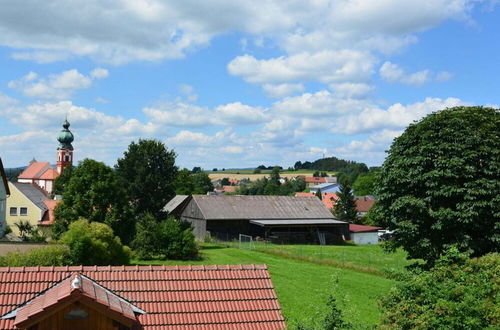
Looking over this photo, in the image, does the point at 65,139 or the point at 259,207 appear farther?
the point at 65,139

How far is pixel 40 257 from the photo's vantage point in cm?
2088

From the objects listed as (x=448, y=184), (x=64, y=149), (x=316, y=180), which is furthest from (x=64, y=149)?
(x=316, y=180)

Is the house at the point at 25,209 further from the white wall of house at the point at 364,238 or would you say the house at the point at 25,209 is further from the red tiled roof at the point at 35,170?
the red tiled roof at the point at 35,170

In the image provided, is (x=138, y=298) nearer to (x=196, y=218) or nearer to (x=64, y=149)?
(x=196, y=218)

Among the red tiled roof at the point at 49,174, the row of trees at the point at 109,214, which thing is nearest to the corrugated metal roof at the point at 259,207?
the row of trees at the point at 109,214

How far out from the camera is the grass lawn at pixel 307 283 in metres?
20.8

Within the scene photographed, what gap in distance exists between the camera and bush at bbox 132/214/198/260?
34500 mm

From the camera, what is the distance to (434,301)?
12.8m

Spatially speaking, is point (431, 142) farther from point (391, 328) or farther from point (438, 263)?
point (391, 328)

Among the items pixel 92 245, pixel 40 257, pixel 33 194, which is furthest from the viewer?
pixel 33 194

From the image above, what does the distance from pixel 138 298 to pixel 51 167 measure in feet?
381

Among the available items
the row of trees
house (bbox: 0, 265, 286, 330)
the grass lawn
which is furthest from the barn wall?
house (bbox: 0, 265, 286, 330)

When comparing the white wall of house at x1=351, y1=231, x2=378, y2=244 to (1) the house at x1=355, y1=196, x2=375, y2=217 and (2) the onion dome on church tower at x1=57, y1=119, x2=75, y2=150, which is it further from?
(2) the onion dome on church tower at x1=57, y1=119, x2=75, y2=150

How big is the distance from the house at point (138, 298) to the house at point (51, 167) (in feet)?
293
